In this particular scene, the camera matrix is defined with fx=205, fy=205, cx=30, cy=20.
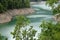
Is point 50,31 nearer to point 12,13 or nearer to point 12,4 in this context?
point 12,13

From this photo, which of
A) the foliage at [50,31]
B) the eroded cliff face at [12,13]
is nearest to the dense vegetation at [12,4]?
the eroded cliff face at [12,13]

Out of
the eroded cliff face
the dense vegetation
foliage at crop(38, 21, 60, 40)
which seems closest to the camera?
foliage at crop(38, 21, 60, 40)

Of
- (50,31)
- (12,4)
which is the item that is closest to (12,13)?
(12,4)

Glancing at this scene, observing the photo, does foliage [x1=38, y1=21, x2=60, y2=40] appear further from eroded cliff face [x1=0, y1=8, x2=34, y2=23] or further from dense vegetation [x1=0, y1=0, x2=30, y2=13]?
dense vegetation [x1=0, y1=0, x2=30, y2=13]

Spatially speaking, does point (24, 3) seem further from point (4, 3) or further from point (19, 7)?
point (4, 3)

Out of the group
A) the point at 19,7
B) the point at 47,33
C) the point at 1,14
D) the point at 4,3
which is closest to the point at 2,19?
the point at 1,14

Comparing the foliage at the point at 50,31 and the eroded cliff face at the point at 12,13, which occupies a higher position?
the foliage at the point at 50,31

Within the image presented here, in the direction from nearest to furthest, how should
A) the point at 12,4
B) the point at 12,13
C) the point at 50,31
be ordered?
1. the point at 50,31
2. the point at 12,13
3. the point at 12,4

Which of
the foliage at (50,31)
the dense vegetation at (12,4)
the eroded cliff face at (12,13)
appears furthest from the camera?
the dense vegetation at (12,4)

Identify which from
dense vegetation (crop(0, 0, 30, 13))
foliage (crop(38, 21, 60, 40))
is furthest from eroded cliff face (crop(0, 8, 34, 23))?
foliage (crop(38, 21, 60, 40))

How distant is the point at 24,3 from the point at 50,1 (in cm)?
5356

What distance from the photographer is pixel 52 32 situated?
661 cm

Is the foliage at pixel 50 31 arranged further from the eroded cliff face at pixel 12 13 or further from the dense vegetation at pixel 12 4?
the dense vegetation at pixel 12 4

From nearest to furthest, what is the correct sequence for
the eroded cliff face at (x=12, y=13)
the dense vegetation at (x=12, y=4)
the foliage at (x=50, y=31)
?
the foliage at (x=50, y=31) < the eroded cliff face at (x=12, y=13) < the dense vegetation at (x=12, y=4)
